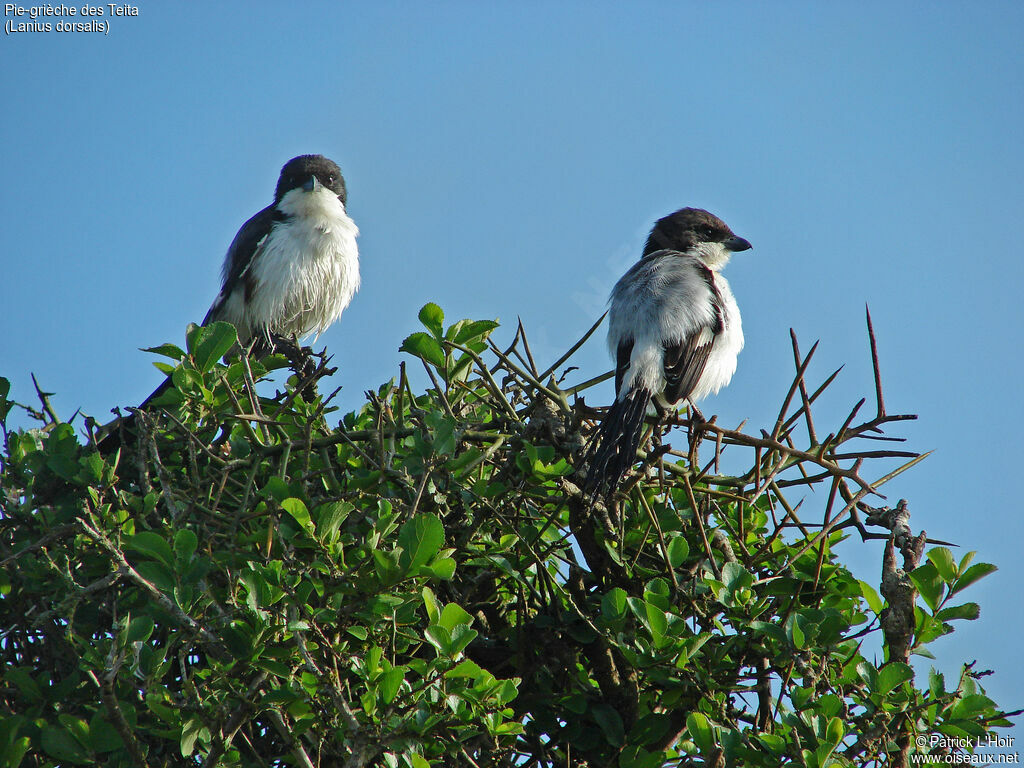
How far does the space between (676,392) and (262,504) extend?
72.6 inches

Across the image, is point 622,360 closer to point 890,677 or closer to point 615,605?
point 615,605

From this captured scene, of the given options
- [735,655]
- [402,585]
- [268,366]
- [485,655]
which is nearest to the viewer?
[402,585]

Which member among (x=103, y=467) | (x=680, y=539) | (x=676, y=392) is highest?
(x=676, y=392)

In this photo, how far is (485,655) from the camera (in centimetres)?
277

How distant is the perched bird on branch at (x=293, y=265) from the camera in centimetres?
550

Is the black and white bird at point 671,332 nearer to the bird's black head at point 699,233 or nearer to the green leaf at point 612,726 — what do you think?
the bird's black head at point 699,233

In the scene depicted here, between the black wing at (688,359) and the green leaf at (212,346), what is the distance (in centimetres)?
175

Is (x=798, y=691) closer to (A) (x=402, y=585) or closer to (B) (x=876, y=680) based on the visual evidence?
(B) (x=876, y=680)

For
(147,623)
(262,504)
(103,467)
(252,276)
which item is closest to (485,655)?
(262,504)

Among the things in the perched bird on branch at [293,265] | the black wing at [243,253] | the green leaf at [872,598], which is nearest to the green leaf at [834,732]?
the green leaf at [872,598]

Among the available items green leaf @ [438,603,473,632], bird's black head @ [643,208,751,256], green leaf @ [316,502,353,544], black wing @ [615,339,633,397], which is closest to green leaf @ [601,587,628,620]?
green leaf @ [438,603,473,632]

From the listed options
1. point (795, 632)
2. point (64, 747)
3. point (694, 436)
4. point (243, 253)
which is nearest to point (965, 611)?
point (795, 632)

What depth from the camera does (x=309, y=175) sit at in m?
5.72

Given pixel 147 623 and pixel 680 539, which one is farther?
pixel 680 539
